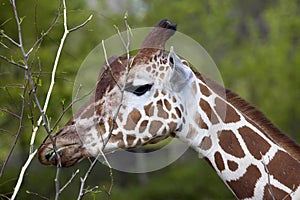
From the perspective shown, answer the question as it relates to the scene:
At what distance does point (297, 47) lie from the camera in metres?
16.7

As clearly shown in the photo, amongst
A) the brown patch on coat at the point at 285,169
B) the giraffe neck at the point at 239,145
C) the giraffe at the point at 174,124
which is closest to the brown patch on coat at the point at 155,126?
the giraffe at the point at 174,124

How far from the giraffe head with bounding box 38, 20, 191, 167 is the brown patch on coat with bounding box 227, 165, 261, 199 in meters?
0.42

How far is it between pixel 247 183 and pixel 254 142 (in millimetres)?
220

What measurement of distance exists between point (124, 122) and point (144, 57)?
358 mm

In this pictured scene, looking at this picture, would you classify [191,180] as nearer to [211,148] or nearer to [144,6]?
[144,6]

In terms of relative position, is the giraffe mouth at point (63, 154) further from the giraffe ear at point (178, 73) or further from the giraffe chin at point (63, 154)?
the giraffe ear at point (178, 73)

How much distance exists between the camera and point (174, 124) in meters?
3.84

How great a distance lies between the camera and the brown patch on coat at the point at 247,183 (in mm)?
3729

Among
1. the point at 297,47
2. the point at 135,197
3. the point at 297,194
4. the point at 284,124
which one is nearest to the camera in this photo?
the point at 297,194

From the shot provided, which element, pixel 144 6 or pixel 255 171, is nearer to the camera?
pixel 255 171

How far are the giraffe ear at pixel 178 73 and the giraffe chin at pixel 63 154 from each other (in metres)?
0.60

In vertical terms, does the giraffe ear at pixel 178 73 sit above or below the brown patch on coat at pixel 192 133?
above

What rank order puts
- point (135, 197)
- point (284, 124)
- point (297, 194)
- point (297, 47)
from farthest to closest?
point (297, 47) < point (284, 124) < point (135, 197) < point (297, 194)

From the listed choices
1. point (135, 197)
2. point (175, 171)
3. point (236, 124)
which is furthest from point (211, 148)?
point (175, 171)
